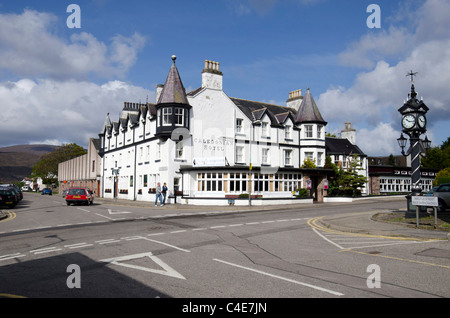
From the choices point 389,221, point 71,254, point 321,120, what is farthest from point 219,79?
point 71,254

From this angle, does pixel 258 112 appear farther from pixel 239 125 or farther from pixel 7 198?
pixel 7 198

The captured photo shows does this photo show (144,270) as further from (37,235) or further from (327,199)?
(327,199)

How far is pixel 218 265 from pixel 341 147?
44.3 meters

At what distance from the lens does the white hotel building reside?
33812mm

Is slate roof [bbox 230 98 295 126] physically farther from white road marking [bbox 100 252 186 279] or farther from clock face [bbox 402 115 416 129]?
white road marking [bbox 100 252 186 279]

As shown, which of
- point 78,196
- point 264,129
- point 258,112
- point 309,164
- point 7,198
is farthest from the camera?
point 309,164

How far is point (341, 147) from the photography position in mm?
49469

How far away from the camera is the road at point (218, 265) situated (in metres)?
6.27

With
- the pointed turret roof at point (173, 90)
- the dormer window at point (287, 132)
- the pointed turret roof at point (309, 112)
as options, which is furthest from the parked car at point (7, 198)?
the pointed turret roof at point (309, 112)

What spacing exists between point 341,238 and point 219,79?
28.8m

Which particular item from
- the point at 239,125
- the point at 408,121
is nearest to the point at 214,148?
the point at 239,125

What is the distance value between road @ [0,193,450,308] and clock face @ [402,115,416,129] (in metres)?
6.90

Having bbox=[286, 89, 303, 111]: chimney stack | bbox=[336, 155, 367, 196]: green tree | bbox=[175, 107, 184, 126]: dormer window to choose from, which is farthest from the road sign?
bbox=[286, 89, 303, 111]: chimney stack
